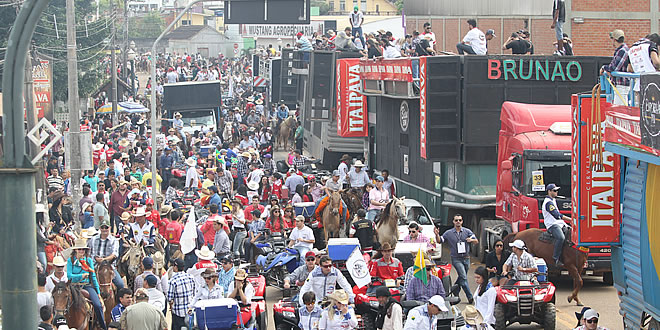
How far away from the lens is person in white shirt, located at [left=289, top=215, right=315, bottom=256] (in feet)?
63.1

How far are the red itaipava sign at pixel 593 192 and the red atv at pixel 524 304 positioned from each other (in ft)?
3.45

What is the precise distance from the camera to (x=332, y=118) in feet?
117

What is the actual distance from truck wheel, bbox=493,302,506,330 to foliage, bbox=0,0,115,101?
33214mm

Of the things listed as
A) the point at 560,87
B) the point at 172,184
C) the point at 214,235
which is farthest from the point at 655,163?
the point at 172,184

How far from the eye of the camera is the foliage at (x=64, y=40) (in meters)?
48.2

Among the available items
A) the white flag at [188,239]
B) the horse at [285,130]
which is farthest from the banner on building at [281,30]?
the white flag at [188,239]

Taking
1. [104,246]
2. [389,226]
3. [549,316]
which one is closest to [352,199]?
[389,226]

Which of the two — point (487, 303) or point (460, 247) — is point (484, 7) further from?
point (487, 303)

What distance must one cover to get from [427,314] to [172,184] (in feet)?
46.7

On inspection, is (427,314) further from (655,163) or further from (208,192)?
(208,192)

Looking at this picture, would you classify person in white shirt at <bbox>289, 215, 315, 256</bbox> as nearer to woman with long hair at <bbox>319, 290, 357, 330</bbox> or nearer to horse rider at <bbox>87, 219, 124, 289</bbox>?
horse rider at <bbox>87, 219, 124, 289</bbox>

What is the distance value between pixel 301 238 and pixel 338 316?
5.64 m

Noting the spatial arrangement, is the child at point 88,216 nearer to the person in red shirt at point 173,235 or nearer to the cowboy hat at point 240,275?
the person in red shirt at point 173,235

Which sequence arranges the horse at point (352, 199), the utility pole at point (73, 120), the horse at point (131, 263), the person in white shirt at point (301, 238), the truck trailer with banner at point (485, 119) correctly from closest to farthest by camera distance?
the horse at point (131, 263) → the person in white shirt at point (301, 238) → the truck trailer with banner at point (485, 119) → the utility pole at point (73, 120) → the horse at point (352, 199)
